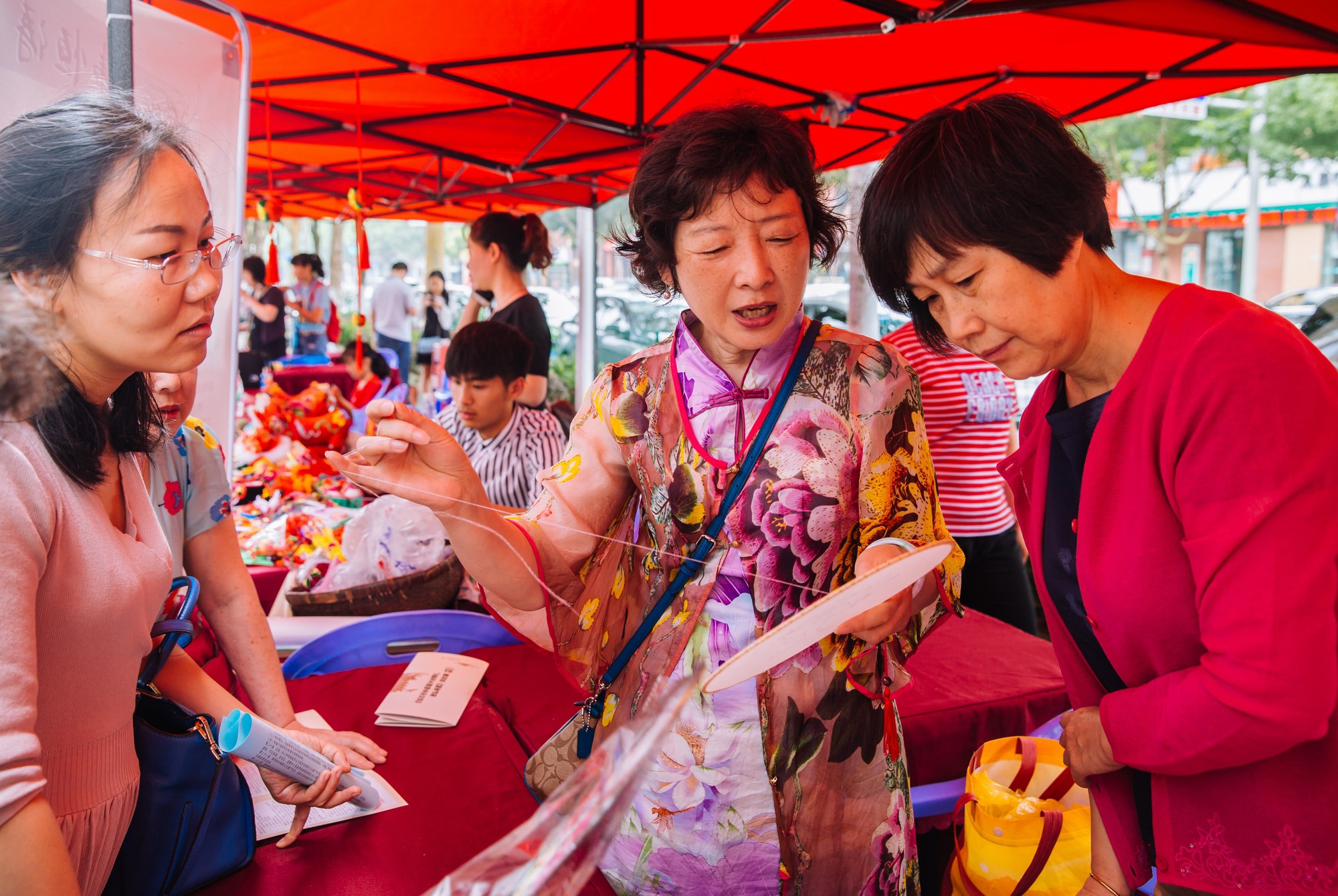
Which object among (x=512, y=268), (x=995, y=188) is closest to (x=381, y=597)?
(x=995, y=188)

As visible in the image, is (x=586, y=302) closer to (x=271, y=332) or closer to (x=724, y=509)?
(x=271, y=332)

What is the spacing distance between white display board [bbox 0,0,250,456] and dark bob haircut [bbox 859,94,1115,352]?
82 centimetres

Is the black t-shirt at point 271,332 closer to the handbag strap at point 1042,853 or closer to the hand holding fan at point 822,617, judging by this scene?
the handbag strap at point 1042,853

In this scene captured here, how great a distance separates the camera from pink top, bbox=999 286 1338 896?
79cm

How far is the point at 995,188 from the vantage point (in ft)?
3.05

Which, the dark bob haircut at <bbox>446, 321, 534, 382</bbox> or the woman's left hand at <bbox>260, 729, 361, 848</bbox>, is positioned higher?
the dark bob haircut at <bbox>446, 321, 534, 382</bbox>

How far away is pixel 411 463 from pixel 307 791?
1.62 ft

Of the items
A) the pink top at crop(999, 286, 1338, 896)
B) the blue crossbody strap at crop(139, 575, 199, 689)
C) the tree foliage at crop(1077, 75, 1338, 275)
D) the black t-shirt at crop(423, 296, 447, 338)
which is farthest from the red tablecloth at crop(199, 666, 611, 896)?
the tree foliage at crop(1077, 75, 1338, 275)

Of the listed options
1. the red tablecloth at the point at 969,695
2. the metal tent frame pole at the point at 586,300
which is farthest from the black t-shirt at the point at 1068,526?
the metal tent frame pole at the point at 586,300

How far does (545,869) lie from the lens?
0.52m

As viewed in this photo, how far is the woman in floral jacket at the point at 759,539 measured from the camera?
1.18 m

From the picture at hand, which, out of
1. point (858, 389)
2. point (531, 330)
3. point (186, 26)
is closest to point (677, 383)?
point (858, 389)

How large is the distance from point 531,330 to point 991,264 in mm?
3011

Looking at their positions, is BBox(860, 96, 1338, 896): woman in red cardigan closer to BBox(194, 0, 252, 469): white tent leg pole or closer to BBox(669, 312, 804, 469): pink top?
BBox(669, 312, 804, 469): pink top
